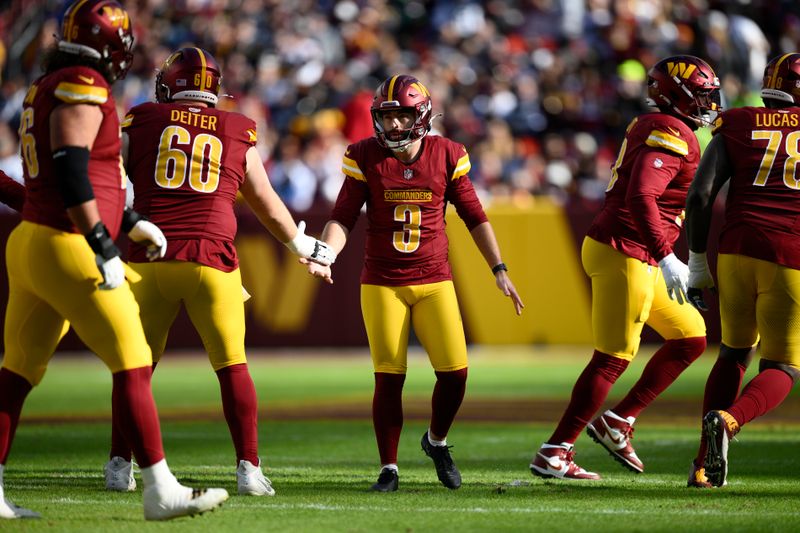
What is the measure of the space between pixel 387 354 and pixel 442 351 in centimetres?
29

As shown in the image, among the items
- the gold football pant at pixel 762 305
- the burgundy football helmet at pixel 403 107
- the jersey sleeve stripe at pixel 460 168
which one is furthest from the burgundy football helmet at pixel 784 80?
the burgundy football helmet at pixel 403 107

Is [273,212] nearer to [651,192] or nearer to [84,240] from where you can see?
[84,240]

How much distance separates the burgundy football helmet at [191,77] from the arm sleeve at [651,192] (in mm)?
2192

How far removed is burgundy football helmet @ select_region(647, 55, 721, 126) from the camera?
271 inches

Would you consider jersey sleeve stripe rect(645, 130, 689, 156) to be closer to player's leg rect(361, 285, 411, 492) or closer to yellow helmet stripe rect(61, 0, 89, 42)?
player's leg rect(361, 285, 411, 492)

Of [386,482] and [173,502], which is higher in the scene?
[173,502]

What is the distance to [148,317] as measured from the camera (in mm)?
6402

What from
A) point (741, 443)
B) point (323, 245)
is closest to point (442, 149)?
point (323, 245)

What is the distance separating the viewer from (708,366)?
48.8ft

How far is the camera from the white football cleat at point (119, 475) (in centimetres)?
657

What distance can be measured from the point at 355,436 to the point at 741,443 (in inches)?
106

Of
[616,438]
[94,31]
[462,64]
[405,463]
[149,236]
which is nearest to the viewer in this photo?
[94,31]

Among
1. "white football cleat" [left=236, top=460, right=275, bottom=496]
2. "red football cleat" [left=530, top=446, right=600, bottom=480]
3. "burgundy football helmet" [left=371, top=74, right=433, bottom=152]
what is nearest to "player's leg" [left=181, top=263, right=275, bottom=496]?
"white football cleat" [left=236, top=460, right=275, bottom=496]

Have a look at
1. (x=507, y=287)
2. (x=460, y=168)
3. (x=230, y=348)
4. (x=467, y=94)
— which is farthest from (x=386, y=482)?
(x=467, y=94)
